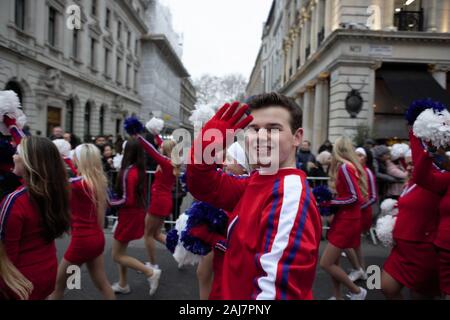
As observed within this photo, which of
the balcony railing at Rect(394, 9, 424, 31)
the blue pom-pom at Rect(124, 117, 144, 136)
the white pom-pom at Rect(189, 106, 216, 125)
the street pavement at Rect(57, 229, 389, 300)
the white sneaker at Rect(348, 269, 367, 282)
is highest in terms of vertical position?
the balcony railing at Rect(394, 9, 424, 31)

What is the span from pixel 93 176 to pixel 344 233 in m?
2.90

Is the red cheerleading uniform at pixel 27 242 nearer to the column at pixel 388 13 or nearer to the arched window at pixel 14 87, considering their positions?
the column at pixel 388 13

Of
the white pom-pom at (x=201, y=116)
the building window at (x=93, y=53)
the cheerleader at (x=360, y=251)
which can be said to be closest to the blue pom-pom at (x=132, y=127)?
the white pom-pom at (x=201, y=116)

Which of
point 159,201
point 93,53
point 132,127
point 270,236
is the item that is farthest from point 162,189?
point 93,53

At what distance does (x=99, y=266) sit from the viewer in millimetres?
3500

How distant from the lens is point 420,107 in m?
2.76

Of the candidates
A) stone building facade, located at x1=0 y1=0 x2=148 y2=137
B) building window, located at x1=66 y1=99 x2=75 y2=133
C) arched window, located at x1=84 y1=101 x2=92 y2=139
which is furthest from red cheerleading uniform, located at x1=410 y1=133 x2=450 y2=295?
arched window, located at x1=84 y1=101 x2=92 y2=139

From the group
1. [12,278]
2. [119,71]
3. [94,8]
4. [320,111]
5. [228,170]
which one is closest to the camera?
Answer: [12,278]

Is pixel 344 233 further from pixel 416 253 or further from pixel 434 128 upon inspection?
pixel 434 128

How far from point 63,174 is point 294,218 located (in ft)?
6.23

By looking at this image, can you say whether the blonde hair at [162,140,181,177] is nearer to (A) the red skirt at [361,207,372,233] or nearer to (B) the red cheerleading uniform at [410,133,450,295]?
(A) the red skirt at [361,207,372,233]

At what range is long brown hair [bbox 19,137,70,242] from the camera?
2.37m

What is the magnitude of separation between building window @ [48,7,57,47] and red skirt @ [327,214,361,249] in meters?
19.4
